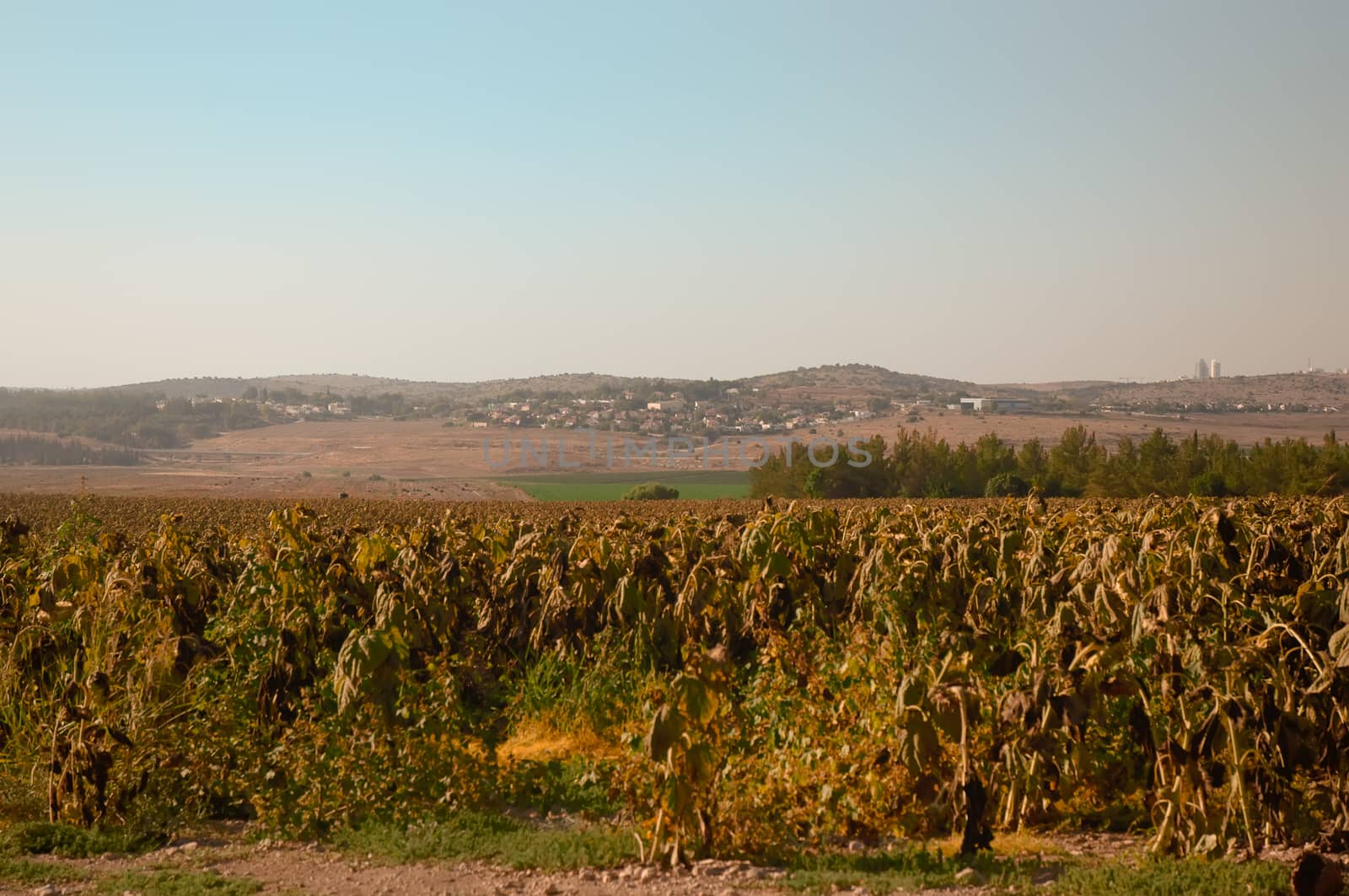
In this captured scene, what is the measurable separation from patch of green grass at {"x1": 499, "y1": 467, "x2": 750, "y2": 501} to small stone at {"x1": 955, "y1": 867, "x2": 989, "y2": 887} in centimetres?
8497

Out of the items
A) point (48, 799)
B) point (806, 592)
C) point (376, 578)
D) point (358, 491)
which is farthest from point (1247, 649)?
point (358, 491)

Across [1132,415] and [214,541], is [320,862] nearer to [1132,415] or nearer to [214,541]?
[214,541]

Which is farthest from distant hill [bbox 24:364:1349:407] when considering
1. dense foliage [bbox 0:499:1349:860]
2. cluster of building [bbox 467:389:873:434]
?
dense foliage [bbox 0:499:1349:860]

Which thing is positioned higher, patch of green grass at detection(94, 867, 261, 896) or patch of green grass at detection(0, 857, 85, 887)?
patch of green grass at detection(94, 867, 261, 896)

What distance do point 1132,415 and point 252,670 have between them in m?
164

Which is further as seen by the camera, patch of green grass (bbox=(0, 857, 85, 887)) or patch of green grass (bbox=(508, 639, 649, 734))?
patch of green grass (bbox=(508, 639, 649, 734))

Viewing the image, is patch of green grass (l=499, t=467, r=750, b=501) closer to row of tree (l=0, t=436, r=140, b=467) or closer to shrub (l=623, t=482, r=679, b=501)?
shrub (l=623, t=482, r=679, b=501)

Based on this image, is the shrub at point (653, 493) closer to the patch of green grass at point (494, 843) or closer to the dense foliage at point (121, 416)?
the patch of green grass at point (494, 843)

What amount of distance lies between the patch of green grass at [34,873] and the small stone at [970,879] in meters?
3.91

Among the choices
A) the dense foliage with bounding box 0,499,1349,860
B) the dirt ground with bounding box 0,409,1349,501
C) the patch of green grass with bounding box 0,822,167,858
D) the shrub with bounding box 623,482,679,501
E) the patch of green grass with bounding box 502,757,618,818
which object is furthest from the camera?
the dirt ground with bounding box 0,409,1349,501

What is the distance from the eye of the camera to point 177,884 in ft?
16.3

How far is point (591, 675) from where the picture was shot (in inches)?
314

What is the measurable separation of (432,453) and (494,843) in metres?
137

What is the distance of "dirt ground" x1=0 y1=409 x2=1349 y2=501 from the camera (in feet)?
362
